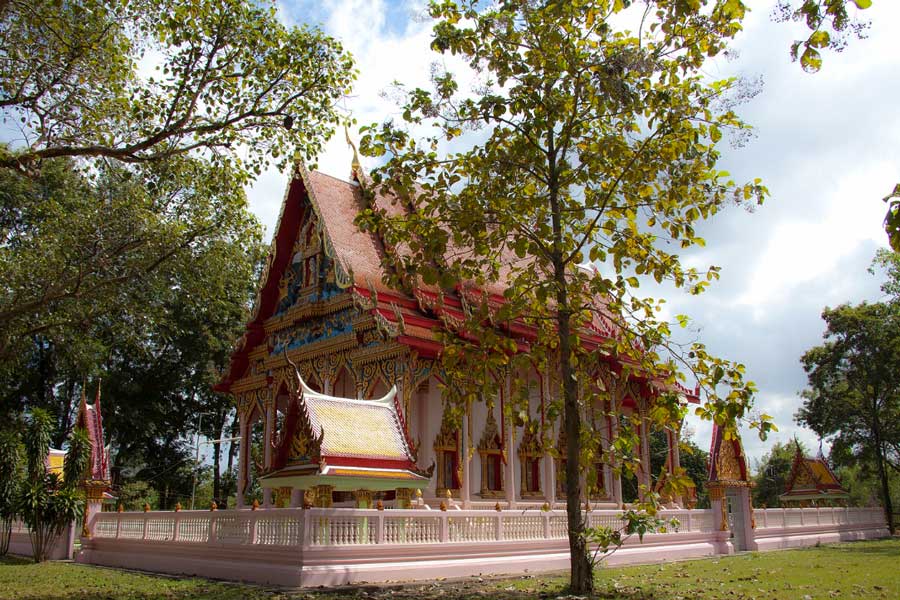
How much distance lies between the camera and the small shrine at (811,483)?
88.6 ft

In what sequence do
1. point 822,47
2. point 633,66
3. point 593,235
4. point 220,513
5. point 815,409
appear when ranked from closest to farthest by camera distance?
1. point 822,47
2. point 633,66
3. point 593,235
4. point 220,513
5. point 815,409

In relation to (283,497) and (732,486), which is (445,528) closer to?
(283,497)

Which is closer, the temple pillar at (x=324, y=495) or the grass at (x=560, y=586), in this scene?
the grass at (x=560, y=586)

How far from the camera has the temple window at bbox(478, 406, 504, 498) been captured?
1636 cm

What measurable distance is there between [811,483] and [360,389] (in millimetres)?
19884

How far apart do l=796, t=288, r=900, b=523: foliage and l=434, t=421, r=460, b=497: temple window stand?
19.0 metres

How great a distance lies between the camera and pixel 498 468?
16562mm

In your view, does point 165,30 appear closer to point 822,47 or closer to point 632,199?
point 632,199

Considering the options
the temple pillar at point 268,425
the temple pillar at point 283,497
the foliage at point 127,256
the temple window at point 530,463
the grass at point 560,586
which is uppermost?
the foliage at point 127,256

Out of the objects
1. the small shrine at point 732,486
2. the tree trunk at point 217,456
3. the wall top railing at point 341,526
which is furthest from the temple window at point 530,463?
the tree trunk at point 217,456

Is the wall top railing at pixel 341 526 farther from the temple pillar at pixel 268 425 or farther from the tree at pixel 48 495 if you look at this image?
the temple pillar at pixel 268 425

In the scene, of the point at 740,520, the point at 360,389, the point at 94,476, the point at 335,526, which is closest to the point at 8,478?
the point at 94,476

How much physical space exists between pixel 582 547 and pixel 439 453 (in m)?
7.52

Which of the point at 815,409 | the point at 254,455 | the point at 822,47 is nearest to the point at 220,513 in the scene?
the point at 822,47
